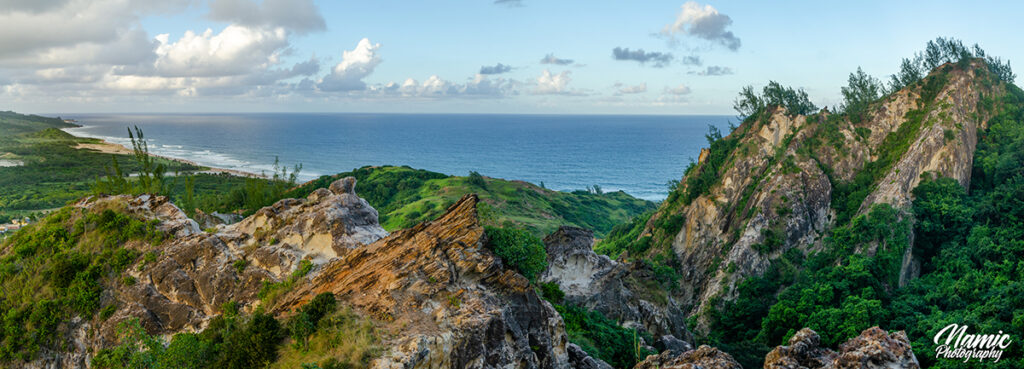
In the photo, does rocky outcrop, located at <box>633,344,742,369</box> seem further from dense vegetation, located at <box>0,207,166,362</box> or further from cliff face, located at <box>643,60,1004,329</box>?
cliff face, located at <box>643,60,1004,329</box>

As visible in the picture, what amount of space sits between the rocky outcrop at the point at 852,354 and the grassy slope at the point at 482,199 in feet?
199

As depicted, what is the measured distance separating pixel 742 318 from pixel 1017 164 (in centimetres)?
2828

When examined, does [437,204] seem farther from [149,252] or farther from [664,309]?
[149,252]

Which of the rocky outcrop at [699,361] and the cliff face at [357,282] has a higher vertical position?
the cliff face at [357,282]

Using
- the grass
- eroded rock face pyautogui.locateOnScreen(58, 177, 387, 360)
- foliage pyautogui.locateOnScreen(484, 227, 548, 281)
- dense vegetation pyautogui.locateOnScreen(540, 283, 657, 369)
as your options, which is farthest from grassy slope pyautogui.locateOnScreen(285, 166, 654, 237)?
the grass

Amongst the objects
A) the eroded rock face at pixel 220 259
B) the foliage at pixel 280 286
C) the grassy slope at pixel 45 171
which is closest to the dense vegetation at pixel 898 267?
the eroded rock face at pixel 220 259

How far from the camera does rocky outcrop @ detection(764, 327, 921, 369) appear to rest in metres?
23.1

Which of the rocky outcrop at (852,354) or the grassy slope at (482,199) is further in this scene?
the grassy slope at (482,199)

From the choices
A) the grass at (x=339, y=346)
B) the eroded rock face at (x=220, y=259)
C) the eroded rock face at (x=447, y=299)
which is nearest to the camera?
the grass at (x=339, y=346)

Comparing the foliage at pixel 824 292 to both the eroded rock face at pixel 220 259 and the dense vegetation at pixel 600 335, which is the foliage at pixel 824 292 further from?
the eroded rock face at pixel 220 259

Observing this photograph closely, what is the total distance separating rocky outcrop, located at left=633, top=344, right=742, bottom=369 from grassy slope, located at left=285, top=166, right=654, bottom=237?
59.6m

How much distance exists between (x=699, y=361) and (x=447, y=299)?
1048 centimetres

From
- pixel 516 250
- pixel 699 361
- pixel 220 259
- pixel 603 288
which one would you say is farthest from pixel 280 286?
pixel 603 288

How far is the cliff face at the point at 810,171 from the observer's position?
2144 inches
